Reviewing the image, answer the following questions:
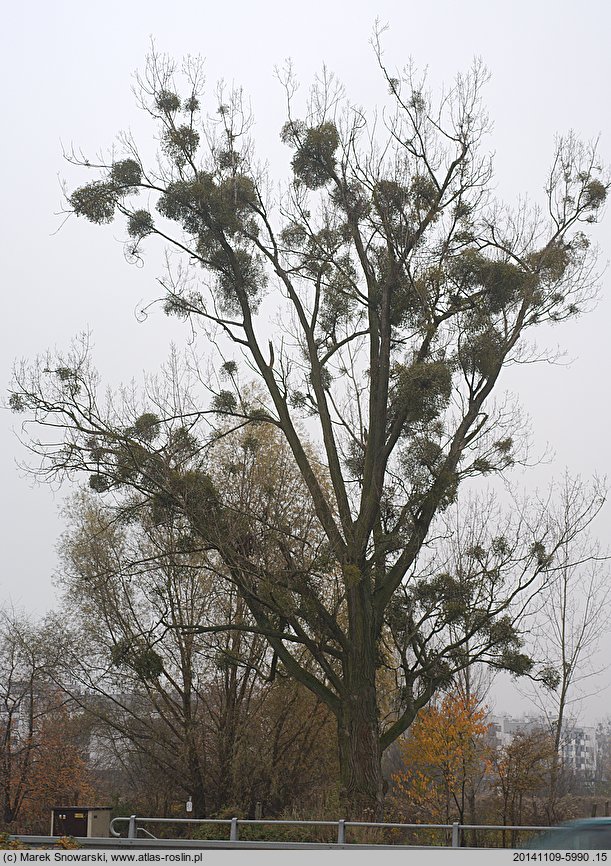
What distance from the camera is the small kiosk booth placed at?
18562mm

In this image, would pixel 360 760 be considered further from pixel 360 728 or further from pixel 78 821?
pixel 78 821

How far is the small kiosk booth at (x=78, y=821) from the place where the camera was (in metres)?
18.6

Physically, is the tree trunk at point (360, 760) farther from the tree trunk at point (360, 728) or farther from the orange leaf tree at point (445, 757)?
the orange leaf tree at point (445, 757)

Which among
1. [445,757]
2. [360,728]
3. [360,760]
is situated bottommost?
[445,757]

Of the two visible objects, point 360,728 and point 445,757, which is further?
point 445,757

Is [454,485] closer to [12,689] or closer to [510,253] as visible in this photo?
[510,253]

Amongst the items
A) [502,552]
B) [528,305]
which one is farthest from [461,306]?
[502,552]

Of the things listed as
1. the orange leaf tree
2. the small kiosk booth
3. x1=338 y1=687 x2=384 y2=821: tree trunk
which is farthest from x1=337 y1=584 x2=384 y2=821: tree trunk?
the orange leaf tree

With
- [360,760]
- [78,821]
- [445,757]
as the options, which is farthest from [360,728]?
[445,757]

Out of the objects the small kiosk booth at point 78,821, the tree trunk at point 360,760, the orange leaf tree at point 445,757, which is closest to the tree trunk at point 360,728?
the tree trunk at point 360,760

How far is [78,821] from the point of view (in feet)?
61.6

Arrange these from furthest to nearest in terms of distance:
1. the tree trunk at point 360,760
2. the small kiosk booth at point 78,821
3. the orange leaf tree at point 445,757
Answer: the orange leaf tree at point 445,757 < the small kiosk booth at point 78,821 < the tree trunk at point 360,760

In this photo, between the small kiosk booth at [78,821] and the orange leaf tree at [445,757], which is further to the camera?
the orange leaf tree at [445,757]

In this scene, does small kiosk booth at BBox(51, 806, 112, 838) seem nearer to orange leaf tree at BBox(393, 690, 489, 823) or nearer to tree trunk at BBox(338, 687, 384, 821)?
tree trunk at BBox(338, 687, 384, 821)
